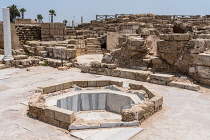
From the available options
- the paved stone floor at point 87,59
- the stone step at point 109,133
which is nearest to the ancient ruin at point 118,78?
the stone step at point 109,133

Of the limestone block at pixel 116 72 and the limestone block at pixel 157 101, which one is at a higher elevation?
the limestone block at pixel 116 72

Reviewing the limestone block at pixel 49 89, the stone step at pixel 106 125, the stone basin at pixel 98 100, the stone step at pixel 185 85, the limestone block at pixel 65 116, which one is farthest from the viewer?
the stone step at pixel 185 85

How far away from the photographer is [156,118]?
613 centimetres

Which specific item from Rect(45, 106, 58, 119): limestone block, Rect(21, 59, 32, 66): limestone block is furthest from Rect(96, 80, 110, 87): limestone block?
Rect(21, 59, 32, 66): limestone block

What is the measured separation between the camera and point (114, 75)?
37.2ft

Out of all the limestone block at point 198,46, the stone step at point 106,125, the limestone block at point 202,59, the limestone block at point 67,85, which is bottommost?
the stone step at point 106,125

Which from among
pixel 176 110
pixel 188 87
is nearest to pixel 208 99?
pixel 188 87

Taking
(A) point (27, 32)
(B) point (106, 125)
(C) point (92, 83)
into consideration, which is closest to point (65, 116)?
(B) point (106, 125)

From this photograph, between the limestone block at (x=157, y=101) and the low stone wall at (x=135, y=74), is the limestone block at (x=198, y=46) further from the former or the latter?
the limestone block at (x=157, y=101)

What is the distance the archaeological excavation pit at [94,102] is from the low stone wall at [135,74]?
5.72 feet

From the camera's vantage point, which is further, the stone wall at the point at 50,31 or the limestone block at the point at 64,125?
the stone wall at the point at 50,31

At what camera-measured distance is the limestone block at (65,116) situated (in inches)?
214

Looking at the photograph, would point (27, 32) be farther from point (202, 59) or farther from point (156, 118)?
point (156, 118)

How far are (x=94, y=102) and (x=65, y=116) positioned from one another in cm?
270
